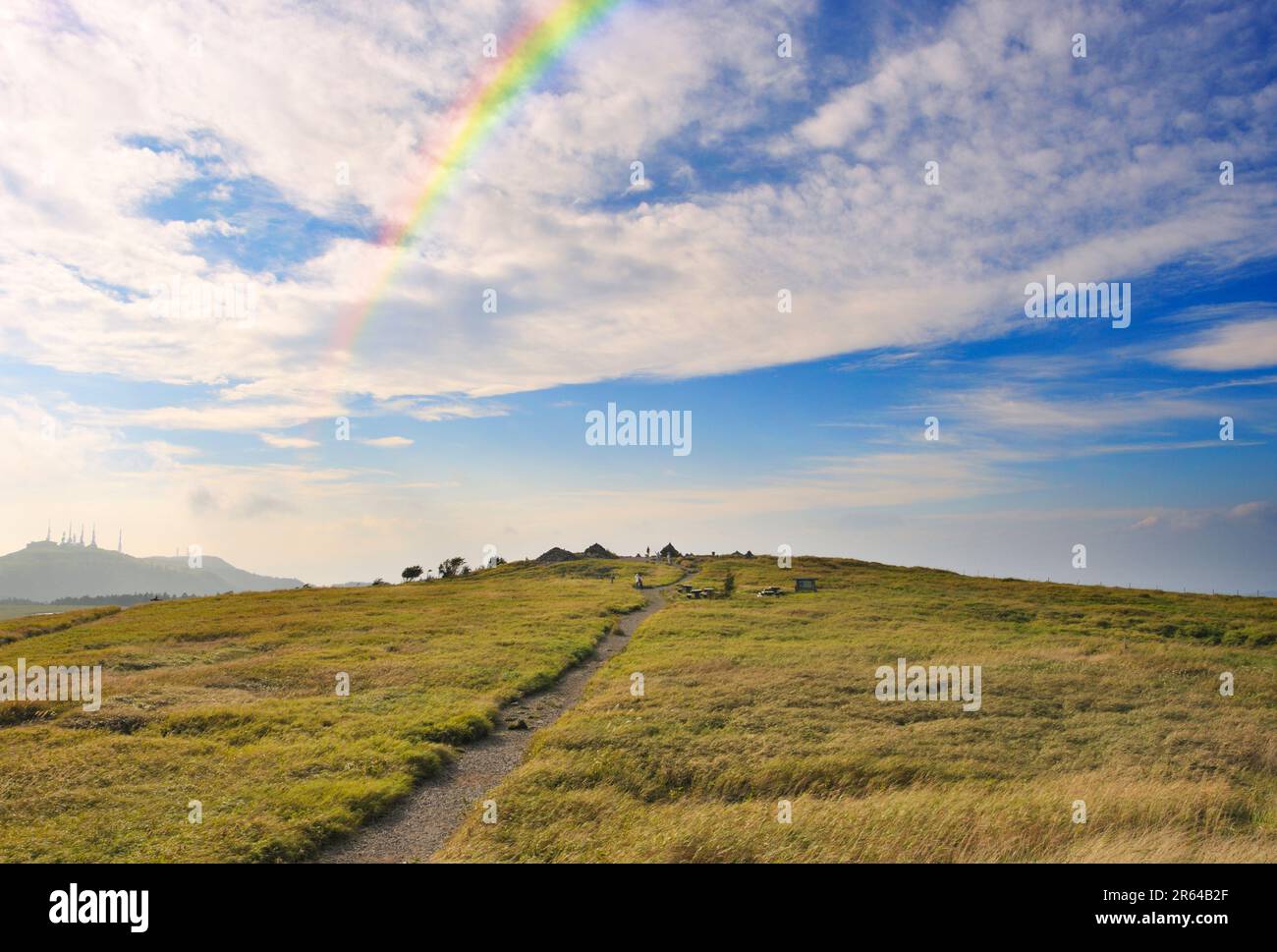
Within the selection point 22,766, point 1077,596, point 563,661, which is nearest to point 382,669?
point 563,661

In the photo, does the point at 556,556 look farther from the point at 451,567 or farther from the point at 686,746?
the point at 686,746

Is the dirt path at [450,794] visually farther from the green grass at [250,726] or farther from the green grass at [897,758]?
the green grass at [897,758]

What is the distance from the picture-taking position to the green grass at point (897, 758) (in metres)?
14.7

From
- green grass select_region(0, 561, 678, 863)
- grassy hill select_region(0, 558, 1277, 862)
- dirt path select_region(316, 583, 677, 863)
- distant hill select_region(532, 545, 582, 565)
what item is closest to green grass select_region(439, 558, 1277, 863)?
grassy hill select_region(0, 558, 1277, 862)

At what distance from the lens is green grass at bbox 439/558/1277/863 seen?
48.1 ft

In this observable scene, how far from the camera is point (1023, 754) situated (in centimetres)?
2278

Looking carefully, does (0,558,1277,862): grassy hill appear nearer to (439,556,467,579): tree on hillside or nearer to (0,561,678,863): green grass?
(0,561,678,863): green grass

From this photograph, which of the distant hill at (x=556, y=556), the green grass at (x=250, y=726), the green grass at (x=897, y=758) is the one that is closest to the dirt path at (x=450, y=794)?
the green grass at (x=250, y=726)

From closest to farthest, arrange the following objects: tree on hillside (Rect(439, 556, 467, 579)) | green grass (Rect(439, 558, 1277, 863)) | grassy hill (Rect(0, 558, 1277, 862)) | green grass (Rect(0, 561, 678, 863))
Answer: green grass (Rect(439, 558, 1277, 863)) < grassy hill (Rect(0, 558, 1277, 862)) < green grass (Rect(0, 561, 678, 863)) < tree on hillside (Rect(439, 556, 467, 579))

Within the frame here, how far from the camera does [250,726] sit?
2556cm

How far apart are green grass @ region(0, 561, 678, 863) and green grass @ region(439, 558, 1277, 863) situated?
399cm
